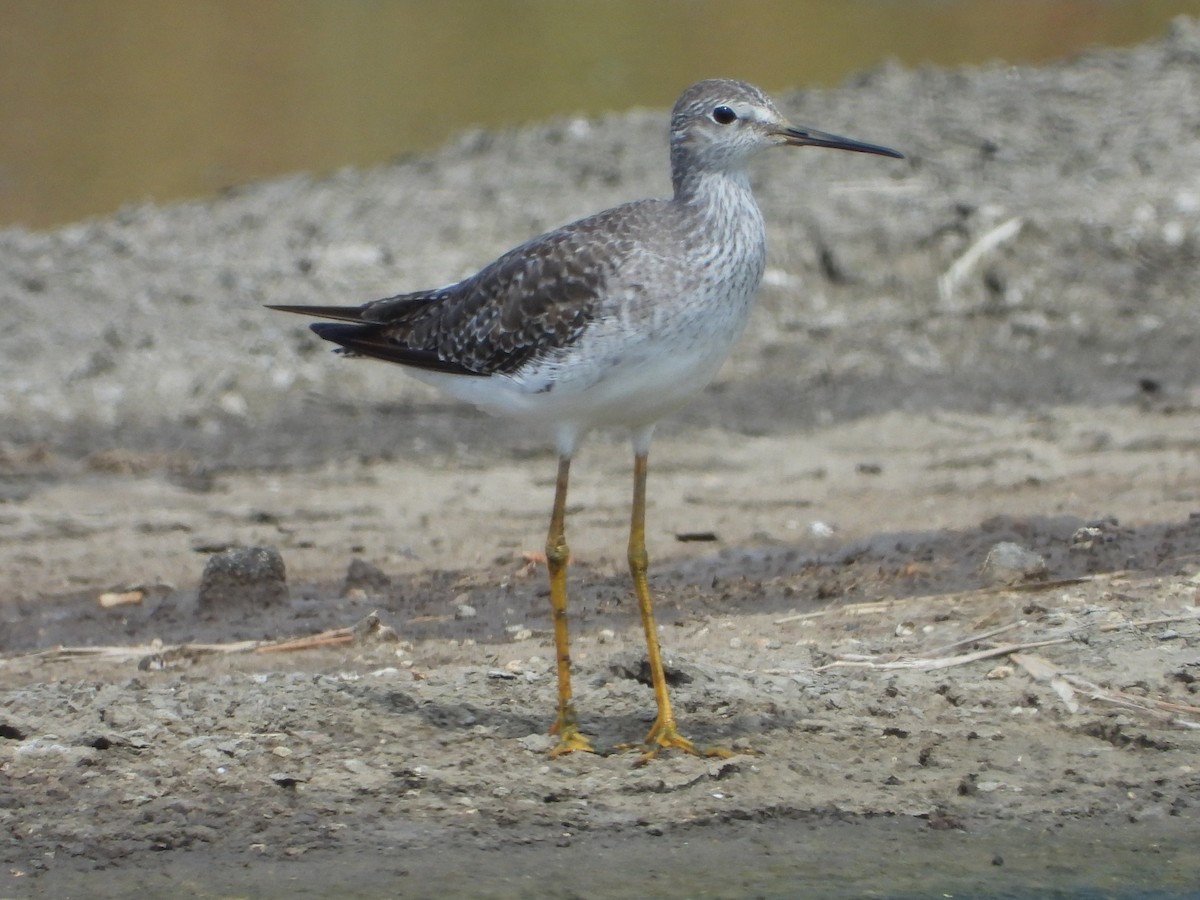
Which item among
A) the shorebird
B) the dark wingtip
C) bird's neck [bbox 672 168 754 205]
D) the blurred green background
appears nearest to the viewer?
the shorebird

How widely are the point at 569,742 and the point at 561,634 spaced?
0.39 metres

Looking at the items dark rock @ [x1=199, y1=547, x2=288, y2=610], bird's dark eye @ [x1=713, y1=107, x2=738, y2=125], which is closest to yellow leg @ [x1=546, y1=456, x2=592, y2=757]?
bird's dark eye @ [x1=713, y1=107, x2=738, y2=125]

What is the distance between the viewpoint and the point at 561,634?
650 cm

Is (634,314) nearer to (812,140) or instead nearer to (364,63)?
(812,140)

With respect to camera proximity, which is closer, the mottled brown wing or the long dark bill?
the mottled brown wing

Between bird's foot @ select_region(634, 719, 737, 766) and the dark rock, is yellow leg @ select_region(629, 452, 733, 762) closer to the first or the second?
bird's foot @ select_region(634, 719, 737, 766)

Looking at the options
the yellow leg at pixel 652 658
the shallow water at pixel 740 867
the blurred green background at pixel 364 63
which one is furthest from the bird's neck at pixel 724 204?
the blurred green background at pixel 364 63

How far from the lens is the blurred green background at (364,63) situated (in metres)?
16.2

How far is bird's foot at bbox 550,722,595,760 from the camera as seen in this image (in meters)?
6.31

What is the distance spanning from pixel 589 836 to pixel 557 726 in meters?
0.66

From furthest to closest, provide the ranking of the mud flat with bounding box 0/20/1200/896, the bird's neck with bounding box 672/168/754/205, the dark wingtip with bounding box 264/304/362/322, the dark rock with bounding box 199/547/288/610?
the dark rock with bounding box 199/547/288/610
the dark wingtip with bounding box 264/304/362/322
the bird's neck with bounding box 672/168/754/205
the mud flat with bounding box 0/20/1200/896

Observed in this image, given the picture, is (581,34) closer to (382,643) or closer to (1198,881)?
(382,643)

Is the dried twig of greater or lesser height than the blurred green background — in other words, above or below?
below

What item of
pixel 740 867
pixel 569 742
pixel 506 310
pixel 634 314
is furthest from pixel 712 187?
pixel 740 867
